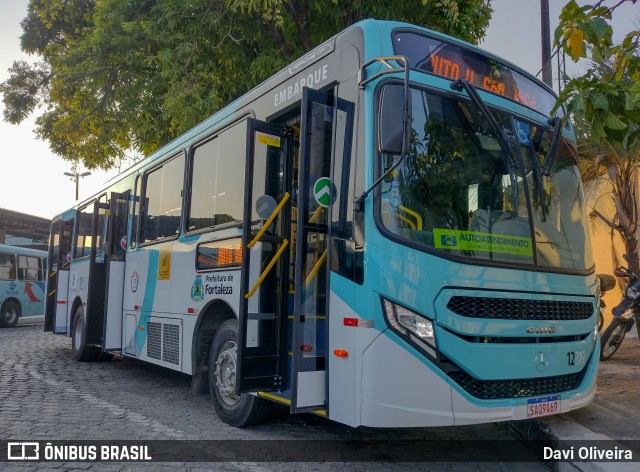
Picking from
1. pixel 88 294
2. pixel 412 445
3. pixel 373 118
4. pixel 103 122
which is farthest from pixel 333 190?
pixel 103 122

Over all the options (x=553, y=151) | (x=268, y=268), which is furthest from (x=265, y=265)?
(x=553, y=151)

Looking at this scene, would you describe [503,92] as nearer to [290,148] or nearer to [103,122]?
[290,148]

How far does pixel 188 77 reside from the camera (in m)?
11.7

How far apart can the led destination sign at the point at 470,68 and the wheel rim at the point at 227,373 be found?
3.10 metres

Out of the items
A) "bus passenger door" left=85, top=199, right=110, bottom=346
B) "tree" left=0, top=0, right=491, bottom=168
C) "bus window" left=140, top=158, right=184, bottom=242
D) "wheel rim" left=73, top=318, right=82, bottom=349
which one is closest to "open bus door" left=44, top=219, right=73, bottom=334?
"wheel rim" left=73, top=318, right=82, bottom=349

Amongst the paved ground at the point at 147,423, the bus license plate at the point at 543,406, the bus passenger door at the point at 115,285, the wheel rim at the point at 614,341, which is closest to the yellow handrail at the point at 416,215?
the bus license plate at the point at 543,406

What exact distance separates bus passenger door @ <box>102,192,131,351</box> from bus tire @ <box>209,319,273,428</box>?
140 inches

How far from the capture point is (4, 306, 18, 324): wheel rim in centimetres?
2230

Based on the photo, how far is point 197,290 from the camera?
680cm

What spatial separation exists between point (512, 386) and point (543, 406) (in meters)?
0.32

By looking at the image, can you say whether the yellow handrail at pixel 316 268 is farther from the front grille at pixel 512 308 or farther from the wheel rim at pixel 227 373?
the wheel rim at pixel 227 373

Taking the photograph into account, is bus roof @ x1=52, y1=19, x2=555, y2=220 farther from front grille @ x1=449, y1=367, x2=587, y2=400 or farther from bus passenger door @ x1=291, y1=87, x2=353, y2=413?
front grille @ x1=449, y1=367, x2=587, y2=400

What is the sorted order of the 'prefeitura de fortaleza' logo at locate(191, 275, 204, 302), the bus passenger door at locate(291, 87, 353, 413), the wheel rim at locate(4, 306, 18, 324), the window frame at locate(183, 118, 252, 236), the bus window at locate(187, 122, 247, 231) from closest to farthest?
the bus passenger door at locate(291, 87, 353, 413) < the bus window at locate(187, 122, 247, 231) < the window frame at locate(183, 118, 252, 236) < the 'prefeitura de fortaleza' logo at locate(191, 275, 204, 302) < the wheel rim at locate(4, 306, 18, 324)

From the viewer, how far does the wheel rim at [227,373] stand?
19.7 feet
